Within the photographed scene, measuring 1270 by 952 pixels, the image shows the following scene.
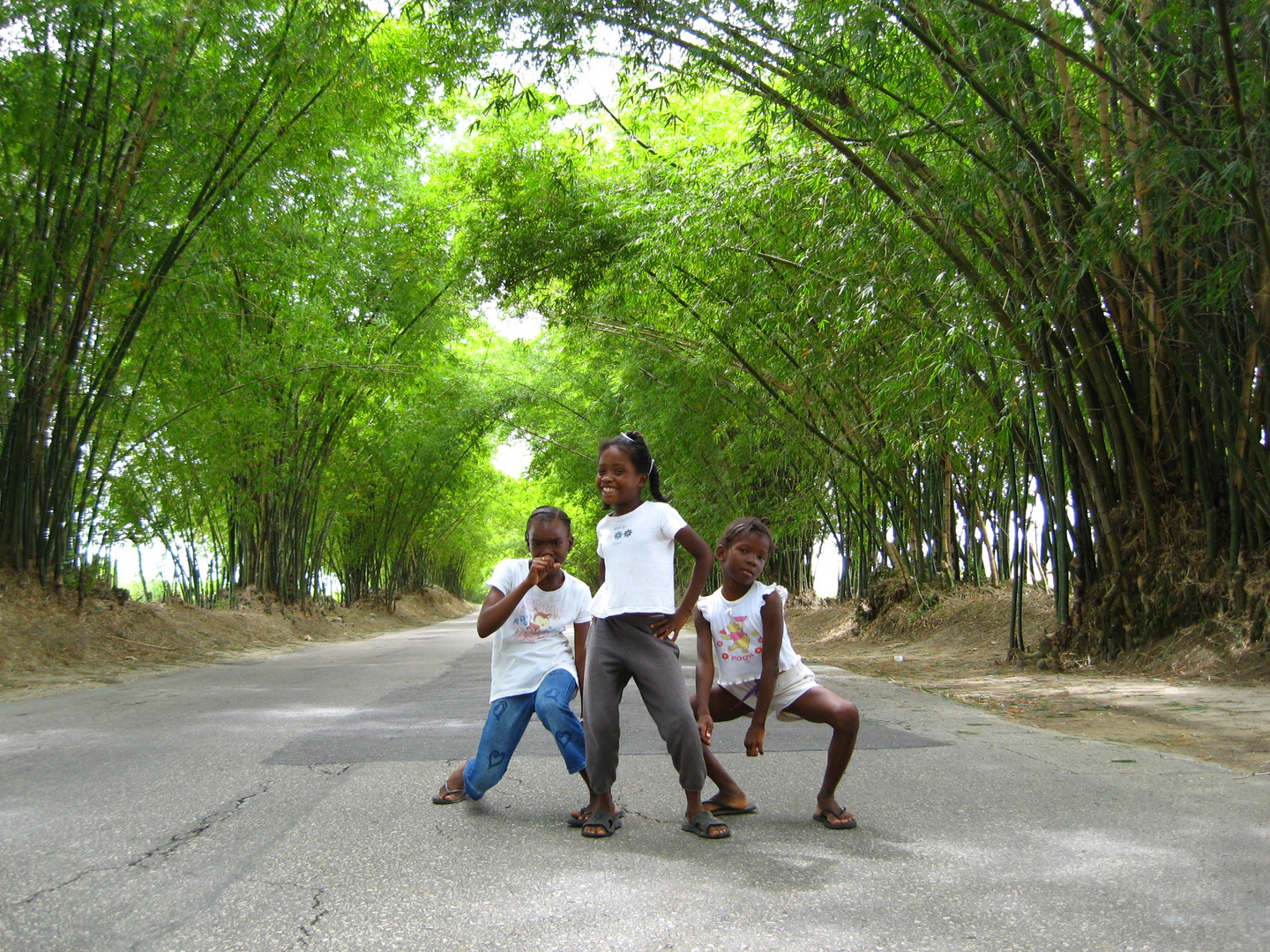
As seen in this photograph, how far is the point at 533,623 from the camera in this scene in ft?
10.5

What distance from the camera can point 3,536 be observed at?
27.0ft

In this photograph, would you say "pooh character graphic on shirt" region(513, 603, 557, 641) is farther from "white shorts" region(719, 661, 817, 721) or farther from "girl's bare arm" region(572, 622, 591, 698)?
"white shorts" region(719, 661, 817, 721)

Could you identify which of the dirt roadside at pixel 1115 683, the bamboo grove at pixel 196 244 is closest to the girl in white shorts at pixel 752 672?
the dirt roadside at pixel 1115 683

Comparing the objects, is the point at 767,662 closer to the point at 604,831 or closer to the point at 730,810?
the point at 730,810

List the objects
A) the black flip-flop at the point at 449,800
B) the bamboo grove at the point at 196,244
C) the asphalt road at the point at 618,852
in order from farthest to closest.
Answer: the bamboo grove at the point at 196,244 < the black flip-flop at the point at 449,800 < the asphalt road at the point at 618,852

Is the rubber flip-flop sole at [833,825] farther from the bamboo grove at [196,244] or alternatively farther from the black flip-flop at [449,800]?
the bamboo grove at [196,244]

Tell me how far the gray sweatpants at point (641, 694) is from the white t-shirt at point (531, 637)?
0.91 feet

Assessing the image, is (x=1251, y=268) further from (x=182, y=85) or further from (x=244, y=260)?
(x=244, y=260)

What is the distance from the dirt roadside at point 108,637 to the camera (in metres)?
7.40

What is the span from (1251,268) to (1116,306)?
0.86 metres

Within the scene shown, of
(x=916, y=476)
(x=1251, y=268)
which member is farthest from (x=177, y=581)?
(x=1251, y=268)

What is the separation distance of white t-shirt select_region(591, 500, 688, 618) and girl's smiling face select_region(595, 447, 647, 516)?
2.3 inches

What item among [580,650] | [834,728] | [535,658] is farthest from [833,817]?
[535,658]

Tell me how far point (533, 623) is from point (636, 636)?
435 mm
